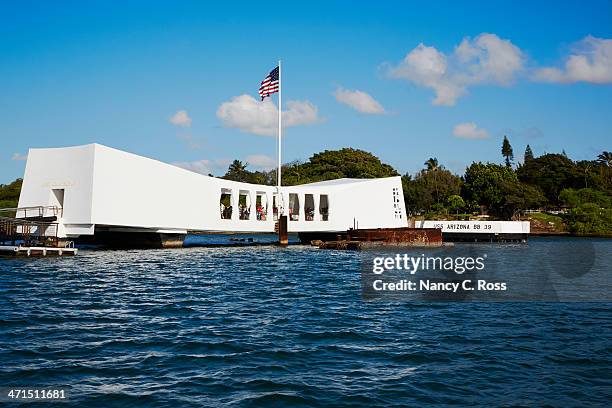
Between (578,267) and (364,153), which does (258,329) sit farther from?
(364,153)

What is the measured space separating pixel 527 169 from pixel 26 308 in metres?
105

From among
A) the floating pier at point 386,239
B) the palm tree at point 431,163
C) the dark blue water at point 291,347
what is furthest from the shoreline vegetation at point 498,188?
the dark blue water at point 291,347

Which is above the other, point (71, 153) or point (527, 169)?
point (527, 169)

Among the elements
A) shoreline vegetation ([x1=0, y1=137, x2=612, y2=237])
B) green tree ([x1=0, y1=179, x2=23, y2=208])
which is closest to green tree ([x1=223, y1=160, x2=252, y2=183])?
shoreline vegetation ([x1=0, y1=137, x2=612, y2=237])

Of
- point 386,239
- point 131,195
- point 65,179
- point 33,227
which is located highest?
point 65,179

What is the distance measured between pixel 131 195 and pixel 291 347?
27483 millimetres

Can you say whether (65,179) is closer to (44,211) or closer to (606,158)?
(44,211)

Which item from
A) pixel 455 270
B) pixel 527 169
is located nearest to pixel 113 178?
pixel 455 270

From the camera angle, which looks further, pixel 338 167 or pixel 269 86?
pixel 338 167

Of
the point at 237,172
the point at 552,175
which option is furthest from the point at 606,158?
the point at 237,172

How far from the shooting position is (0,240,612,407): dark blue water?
27.0 feet

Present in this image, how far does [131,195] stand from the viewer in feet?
119

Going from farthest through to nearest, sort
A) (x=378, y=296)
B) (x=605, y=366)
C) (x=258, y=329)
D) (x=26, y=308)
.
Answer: (x=378, y=296) → (x=26, y=308) → (x=258, y=329) → (x=605, y=366)

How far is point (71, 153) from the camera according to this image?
34531 millimetres
